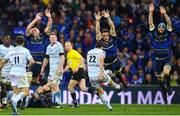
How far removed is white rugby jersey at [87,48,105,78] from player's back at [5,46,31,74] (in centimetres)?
284

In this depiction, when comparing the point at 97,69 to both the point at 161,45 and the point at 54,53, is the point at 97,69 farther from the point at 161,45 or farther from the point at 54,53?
the point at 161,45

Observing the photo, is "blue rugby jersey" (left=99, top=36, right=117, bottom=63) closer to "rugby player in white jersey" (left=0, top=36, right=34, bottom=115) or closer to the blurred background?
the blurred background

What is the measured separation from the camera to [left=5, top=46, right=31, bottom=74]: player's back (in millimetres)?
22844

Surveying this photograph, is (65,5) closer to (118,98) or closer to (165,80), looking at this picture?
(118,98)

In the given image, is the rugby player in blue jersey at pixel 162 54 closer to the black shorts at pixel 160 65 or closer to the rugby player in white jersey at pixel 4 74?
the black shorts at pixel 160 65

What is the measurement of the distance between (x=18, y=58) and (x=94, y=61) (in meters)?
3.16

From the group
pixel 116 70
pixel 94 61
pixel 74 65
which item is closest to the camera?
pixel 94 61

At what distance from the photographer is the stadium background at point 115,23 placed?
33.2m

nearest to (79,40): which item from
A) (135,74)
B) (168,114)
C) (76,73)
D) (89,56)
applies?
(135,74)

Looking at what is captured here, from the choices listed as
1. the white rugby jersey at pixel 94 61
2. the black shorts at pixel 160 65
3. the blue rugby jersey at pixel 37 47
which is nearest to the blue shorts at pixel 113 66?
the black shorts at pixel 160 65

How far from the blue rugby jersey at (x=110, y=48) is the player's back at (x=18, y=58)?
16.5 feet

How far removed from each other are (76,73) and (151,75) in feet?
17.7

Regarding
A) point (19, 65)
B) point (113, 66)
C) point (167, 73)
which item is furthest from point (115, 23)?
point (19, 65)

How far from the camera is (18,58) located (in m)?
22.9
